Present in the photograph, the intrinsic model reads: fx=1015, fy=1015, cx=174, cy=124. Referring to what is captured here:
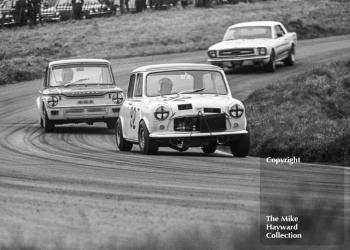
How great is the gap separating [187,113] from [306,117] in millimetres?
4168

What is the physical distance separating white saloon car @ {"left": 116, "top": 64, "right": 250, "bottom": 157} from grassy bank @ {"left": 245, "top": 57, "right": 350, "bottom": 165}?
1249 millimetres

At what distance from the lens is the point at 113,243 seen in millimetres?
6414

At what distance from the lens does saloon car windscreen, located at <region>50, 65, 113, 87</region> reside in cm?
1992

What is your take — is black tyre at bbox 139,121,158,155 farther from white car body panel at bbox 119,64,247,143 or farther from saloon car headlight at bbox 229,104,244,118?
saloon car headlight at bbox 229,104,244,118

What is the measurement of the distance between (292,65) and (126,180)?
21.1 meters

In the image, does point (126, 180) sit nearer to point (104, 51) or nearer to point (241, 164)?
point (241, 164)

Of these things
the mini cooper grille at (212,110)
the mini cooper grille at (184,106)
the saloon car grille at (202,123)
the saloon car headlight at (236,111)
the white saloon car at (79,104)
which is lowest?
the white saloon car at (79,104)

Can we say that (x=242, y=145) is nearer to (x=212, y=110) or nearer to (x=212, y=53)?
(x=212, y=110)

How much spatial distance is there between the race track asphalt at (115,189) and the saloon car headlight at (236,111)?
0.63 meters

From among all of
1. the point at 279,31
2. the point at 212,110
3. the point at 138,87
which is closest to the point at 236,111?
the point at 212,110

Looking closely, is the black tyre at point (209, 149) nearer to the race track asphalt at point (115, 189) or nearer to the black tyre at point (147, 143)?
the race track asphalt at point (115, 189)

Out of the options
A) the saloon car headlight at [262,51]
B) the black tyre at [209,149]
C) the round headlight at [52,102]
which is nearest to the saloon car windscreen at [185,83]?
the black tyre at [209,149]

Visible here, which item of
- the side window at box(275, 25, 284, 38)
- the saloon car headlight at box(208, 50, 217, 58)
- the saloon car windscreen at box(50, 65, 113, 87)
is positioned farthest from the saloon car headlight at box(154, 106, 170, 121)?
the side window at box(275, 25, 284, 38)

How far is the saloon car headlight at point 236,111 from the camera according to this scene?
13.7 meters
